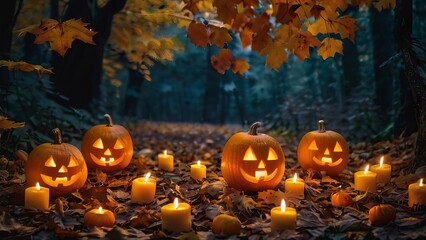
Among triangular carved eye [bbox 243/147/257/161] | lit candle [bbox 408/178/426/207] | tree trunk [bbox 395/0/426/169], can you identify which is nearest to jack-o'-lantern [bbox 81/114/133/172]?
triangular carved eye [bbox 243/147/257/161]

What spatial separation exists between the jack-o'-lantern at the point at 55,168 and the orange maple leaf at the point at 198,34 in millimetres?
1511

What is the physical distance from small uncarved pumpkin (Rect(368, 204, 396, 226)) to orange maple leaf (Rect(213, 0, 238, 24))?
1.88 metres

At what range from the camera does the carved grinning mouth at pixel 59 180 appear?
3.48m

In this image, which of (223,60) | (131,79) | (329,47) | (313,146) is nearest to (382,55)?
(329,47)

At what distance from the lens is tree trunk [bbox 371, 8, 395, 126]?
8500mm

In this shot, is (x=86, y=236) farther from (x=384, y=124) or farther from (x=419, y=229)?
(x=384, y=124)

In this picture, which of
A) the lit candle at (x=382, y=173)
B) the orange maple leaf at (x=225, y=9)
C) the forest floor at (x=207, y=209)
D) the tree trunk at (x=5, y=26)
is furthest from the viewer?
the tree trunk at (x=5, y=26)

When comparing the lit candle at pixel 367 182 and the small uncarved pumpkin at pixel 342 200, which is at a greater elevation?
the lit candle at pixel 367 182

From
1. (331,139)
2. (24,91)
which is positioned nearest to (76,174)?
(331,139)

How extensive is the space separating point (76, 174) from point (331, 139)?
2703 millimetres

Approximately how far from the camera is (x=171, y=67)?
99.8 feet

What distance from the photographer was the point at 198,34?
371cm

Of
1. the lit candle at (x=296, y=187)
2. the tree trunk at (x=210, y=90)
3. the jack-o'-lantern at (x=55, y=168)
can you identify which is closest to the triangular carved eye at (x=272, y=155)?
the lit candle at (x=296, y=187)

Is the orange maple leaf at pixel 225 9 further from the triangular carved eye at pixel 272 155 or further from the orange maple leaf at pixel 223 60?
the triangular carved eye at pixel 272 155
